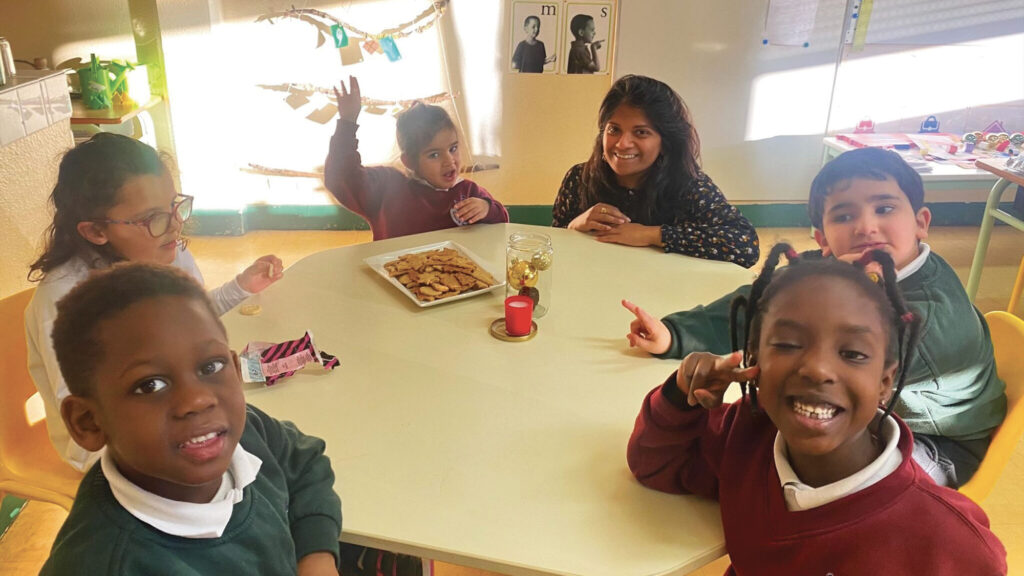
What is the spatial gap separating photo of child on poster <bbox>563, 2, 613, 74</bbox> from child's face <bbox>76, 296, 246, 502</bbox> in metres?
3.08

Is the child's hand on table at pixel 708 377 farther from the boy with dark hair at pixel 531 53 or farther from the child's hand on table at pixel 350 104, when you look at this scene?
the boy with dark hair at pixel 531 53

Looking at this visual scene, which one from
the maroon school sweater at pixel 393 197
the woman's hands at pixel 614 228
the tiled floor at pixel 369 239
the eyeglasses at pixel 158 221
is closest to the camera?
the eyeglasses at pixel 158 221

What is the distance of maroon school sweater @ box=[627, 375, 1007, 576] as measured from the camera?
813mm

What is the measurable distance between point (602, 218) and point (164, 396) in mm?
1394

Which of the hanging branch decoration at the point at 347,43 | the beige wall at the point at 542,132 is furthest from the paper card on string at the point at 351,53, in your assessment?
the beige wall at the point at 542,132

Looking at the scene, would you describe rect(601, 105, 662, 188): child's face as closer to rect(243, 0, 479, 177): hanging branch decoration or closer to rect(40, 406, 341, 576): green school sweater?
rect(40, 406, 341, 576): green school sweater

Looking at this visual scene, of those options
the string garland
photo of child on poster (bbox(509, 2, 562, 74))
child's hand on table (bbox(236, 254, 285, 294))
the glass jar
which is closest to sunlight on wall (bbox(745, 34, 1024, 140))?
photo of child on poster (bbox(509, 2, 562, 74))

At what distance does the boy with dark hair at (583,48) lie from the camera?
3518 mm

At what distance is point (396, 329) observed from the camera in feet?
4.80

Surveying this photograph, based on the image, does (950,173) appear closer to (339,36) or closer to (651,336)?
(651,336)

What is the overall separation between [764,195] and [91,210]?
343 cm

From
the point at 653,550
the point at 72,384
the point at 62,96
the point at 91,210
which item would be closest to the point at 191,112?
the point at 62,96

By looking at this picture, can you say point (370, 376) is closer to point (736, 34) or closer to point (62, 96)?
point (62, 96)

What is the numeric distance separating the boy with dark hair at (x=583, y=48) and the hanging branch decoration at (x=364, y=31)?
0.64m
